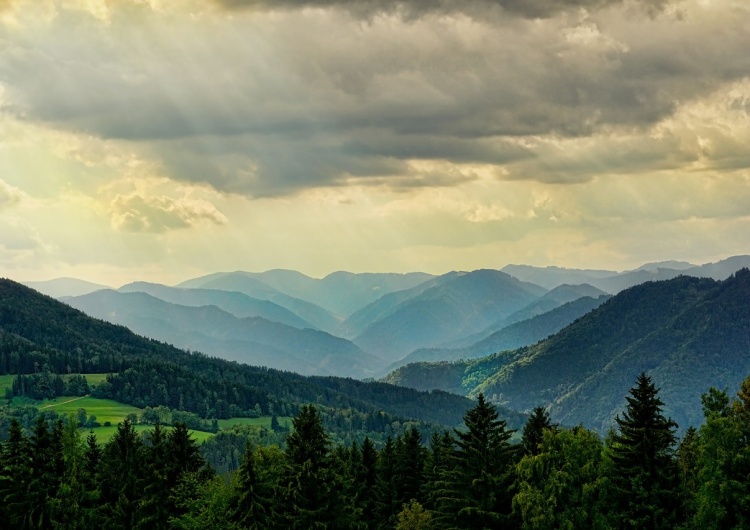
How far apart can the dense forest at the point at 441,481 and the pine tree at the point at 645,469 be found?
4.2 inches

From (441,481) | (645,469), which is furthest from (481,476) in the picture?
(645,469)

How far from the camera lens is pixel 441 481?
253 feet

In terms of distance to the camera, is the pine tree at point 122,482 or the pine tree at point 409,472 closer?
the pine tree at point 122,482

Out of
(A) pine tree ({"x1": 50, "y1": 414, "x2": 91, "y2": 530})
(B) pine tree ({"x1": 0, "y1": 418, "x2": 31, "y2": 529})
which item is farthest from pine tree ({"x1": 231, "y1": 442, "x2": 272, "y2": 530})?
(B) pine tree ({"x1": 0, "y1": 418, "x2": 31, "y2": 529})

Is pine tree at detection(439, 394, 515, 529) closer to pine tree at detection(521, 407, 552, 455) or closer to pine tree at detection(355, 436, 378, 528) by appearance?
pine tree at detection(521, 407, 552, 455)

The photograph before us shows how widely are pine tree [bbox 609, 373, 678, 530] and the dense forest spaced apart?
106 millimetres

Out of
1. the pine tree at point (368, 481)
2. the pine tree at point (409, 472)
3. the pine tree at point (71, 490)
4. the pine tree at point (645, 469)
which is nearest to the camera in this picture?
the pine tree at point (645, 469)

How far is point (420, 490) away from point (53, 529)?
39.7 m

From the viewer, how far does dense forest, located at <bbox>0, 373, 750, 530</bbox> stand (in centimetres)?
6769

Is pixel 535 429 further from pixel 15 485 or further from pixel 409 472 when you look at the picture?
pixel 15 485

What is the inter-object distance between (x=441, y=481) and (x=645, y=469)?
18.0 meters

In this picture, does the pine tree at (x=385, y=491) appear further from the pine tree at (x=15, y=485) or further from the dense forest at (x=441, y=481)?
the pine tree at (x=15, y=485)

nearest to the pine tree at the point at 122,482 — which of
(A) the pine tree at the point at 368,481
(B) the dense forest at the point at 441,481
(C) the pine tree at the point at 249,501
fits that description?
(B) the dense forest at the point at 441,481

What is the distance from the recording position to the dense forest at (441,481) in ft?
222
